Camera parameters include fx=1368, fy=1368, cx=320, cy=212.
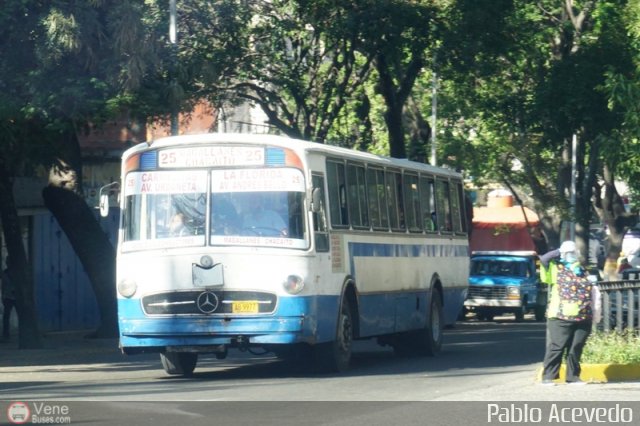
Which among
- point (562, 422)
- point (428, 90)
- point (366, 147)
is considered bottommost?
point (562, 422)

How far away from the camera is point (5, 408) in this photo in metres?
13.1

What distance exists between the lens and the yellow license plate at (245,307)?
16578 mm

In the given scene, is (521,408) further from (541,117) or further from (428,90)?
(428,90)

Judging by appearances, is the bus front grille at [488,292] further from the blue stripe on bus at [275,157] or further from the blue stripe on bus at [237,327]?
the blue stripe on bus at [275,157]

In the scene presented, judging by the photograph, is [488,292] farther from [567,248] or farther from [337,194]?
[567,248]

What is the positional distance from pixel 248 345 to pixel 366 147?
1832 centimetres

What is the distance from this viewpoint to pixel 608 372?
15492 mm

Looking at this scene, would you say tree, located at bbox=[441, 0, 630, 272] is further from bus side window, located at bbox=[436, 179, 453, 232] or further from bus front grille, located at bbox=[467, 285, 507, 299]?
bus side window, located at bbox=[436, 179, 453, 232]

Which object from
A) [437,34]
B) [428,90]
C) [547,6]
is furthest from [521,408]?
[428,90]

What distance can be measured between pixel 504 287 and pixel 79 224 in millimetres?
15917

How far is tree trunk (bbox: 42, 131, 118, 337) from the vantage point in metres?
25.4

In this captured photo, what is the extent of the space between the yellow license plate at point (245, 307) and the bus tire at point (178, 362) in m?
1.28

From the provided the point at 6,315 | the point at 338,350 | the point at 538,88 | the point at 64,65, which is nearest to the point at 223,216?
the point at 338,350

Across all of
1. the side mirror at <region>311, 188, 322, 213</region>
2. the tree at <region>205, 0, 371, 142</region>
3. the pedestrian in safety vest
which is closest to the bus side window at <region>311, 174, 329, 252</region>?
the side mirror at <region>311, 188, 322, 213</region>
